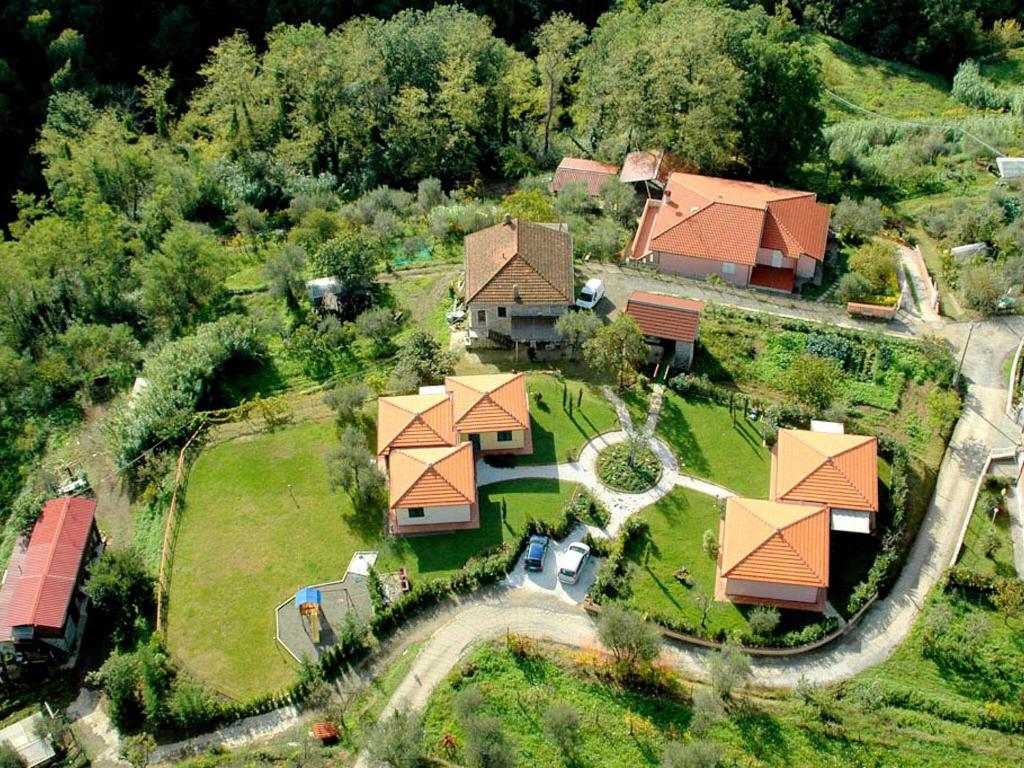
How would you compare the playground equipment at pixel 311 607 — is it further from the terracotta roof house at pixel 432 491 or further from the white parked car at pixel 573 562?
the white parked car at pixel 573 562

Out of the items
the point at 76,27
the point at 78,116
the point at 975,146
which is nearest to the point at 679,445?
the point at 975,146

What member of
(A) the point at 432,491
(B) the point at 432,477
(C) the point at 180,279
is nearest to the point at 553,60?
(C) the point at 180,279

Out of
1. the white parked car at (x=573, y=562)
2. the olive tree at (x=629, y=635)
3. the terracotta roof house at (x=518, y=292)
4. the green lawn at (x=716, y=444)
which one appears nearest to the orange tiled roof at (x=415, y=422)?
the terracotta roof house at (x=518, y=292)

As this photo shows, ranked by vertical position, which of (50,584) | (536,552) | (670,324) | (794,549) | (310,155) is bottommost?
(50,584)

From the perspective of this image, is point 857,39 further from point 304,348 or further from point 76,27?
point 76,27

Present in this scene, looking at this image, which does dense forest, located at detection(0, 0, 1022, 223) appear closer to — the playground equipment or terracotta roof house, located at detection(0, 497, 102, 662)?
terracotta roof house, located at detection(0, 497, 102, 662)

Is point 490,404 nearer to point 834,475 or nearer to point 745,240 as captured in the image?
point 834,475
